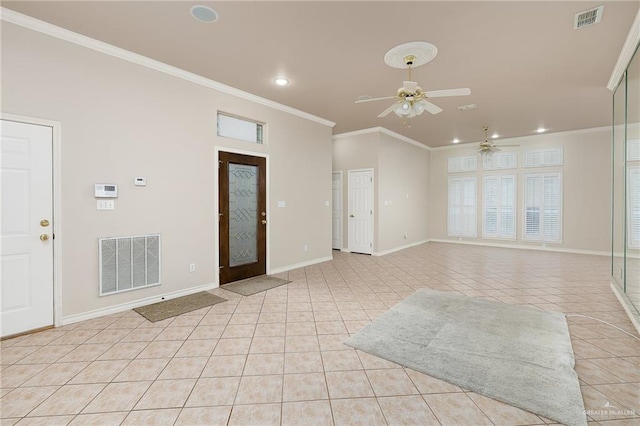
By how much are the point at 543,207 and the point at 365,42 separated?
727 centimetres

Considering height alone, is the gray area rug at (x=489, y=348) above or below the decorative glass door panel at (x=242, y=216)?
below

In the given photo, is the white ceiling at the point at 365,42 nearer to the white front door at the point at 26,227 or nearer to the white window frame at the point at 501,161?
the white front door at the point at 26,227

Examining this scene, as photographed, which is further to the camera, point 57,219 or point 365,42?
point 365,42

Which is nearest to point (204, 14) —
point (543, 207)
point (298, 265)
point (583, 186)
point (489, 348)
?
point (489, 348)

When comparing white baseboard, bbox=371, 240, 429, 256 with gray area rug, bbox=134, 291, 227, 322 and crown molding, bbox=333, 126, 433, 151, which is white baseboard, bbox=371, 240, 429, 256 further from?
gray area rug, bbox=134, 291, 227, 322

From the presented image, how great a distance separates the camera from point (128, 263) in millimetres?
3480

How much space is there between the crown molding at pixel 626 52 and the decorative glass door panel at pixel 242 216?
4655 mm

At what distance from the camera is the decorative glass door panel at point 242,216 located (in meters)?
4.48

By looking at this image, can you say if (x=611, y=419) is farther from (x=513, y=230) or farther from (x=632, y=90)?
(x=513, y=230)

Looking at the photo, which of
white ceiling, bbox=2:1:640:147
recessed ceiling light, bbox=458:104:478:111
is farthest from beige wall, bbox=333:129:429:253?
white ceiling, bbox=2:1:640:147

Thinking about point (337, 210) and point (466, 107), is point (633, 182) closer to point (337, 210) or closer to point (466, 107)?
point (466, 107)

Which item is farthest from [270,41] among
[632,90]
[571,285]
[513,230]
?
[513,230]

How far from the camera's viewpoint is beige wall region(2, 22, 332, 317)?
9.66 feet

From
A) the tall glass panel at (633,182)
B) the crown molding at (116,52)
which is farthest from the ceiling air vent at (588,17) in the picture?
the crown molding at (116,52)
